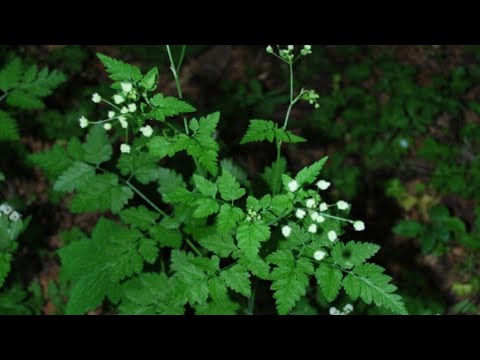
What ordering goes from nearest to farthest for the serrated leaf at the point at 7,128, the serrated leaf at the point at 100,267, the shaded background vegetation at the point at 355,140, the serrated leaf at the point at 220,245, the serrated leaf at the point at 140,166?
1. the serrated leaf at the point at 220,245
2. the serrated leaf at the point at 100,267
3. the serrated leaf at the point at 140,166
4. the serrated leaf at the point at 7,128
5. the shaded background vegetation at the point at 355,140

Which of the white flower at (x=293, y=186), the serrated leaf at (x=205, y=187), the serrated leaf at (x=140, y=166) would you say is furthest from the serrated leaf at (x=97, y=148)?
the white flower at (x=293, y=186)

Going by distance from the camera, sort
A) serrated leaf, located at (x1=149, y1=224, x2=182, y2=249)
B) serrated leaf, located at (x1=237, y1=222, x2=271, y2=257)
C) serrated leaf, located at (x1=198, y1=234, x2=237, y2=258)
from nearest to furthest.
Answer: serrated leaf, located at (x1=237, y1=222, x2=271, y2=257), serrated leaf, located at (x1=198, y1=234, x2=237, y2=258), serrated leaf, located at (x1=149, y1=224, x2=182, y2=249)

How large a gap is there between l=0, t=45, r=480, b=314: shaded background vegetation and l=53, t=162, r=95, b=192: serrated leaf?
1.19 metres

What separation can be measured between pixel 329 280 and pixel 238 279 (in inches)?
18.8

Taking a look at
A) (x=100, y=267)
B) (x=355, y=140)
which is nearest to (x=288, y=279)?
(x=100, y=267)

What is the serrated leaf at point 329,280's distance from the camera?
7.79ft

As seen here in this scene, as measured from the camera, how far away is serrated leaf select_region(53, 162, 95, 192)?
302cm

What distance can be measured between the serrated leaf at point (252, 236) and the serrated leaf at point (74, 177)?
1.30 m

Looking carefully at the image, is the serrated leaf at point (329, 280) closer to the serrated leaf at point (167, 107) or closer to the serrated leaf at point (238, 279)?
the serrated leaf at point (238, 279)

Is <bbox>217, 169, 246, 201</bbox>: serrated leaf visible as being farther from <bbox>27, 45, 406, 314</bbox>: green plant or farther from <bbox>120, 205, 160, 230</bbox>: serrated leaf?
<bbox>120, 205, 160, 230</bbox>: serrated leaf

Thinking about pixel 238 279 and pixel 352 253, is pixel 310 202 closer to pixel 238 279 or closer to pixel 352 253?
pixel 352 253

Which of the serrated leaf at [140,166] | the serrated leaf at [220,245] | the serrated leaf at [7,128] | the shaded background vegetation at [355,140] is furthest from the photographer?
the shaded background vegetation at [355,140]

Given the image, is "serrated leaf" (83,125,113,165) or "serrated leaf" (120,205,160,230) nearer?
"serrated leaf" (120,205,160,230)

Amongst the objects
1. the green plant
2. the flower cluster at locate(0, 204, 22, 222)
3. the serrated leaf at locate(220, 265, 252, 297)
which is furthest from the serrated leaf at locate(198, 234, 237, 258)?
the flower cluster at locate(0, 204, 22, 222)
